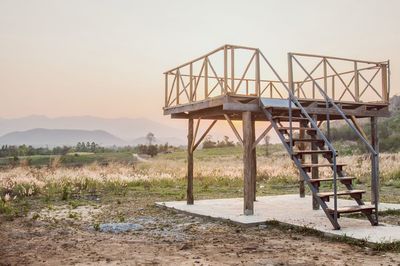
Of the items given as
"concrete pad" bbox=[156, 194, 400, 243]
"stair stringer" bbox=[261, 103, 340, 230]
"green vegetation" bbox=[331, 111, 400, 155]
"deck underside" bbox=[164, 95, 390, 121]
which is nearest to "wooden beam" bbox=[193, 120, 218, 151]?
"deck underside" bbox=[164, 95, 390, 121]

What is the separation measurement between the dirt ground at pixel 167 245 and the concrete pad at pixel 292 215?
0.44m

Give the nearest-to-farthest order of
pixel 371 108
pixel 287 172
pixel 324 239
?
1. pixel 324 239
2. pixel 371 108
3. pixel 287 172

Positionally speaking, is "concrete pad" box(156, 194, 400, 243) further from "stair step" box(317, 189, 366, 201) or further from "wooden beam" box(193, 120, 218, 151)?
"wooden beam" box(193, 120, 218, 151)

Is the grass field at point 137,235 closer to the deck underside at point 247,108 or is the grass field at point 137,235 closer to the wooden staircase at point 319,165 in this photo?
the wooden staircase at point 319,165

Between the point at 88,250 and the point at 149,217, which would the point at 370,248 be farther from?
the point at 149,217

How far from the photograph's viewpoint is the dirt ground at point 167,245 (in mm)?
8062

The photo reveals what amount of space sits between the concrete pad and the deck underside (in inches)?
114

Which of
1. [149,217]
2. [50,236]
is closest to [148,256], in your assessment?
[50,236]

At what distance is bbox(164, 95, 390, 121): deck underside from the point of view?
1276 cm

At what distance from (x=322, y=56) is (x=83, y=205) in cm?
983

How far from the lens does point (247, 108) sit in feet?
42.2

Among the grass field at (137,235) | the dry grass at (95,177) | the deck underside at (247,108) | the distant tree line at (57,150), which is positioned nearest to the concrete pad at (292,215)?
the grass field at (137,235)

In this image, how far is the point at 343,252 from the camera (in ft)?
28.0

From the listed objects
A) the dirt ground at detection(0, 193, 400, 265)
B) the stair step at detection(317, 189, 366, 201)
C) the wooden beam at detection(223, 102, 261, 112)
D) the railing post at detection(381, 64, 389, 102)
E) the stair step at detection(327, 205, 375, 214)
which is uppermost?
the railing post at detection(381, 64, 389, 102)
